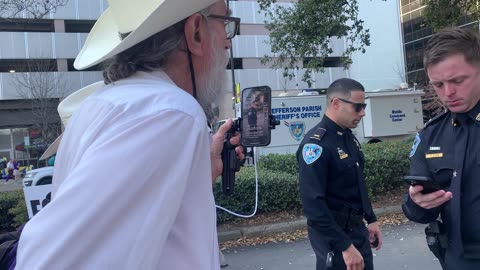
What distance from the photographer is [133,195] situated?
2.84ft

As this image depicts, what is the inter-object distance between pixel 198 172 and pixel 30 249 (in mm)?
365

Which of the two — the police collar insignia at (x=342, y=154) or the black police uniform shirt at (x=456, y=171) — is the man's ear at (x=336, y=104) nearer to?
the police collar insignia at (x=342, y=154)

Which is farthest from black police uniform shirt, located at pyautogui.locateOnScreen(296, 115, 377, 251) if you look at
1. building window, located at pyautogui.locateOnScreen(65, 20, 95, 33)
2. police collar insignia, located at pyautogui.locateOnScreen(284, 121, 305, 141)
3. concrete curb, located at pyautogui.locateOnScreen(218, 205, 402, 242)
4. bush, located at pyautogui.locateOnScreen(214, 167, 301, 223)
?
building window, located at pyautogui.locateOnScreen(65, 20, 95, 33)

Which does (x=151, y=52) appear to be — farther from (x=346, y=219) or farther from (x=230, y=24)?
(x=346, y=219)

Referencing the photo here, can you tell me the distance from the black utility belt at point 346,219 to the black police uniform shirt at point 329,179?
0.05m

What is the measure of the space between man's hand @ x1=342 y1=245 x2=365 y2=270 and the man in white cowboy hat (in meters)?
1.98

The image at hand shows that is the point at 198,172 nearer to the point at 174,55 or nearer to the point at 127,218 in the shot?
the point at 127,218

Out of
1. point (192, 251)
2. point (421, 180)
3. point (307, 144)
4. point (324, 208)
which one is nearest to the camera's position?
point (192, 251)

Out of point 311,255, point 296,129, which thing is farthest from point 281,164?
point 296,129

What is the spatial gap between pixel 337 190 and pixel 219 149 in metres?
1.31

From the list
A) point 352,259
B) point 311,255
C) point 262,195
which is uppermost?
point 352,259

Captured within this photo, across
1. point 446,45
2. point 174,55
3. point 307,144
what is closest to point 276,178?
point 307,144

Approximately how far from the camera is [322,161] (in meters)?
2.97

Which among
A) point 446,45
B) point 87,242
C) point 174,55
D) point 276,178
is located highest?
point 446,45
